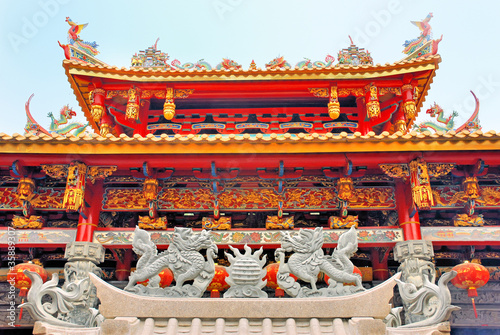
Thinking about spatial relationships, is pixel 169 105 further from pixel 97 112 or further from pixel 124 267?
pixel 124 267

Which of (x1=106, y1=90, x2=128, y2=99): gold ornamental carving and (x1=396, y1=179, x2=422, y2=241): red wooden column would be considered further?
(x1=106, y1=90, x2=128, y2=99): gold ornamental carving

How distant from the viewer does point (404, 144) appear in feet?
21.8

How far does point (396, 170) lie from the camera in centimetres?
700

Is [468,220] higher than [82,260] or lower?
higher

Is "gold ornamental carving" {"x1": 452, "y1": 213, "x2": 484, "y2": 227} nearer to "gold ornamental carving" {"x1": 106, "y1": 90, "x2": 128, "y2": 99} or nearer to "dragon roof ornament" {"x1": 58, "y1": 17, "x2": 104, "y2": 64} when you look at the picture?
"gold ornamental carving" {"x1": 106, "y1": 90, "x2": 128, "y2": 99}

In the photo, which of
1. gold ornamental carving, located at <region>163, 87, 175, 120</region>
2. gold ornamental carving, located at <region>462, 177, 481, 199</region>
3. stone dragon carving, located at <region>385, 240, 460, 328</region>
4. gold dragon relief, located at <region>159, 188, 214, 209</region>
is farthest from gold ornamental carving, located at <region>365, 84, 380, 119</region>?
stone dragon carving, located at <region>385, 240, 460, 328</region>

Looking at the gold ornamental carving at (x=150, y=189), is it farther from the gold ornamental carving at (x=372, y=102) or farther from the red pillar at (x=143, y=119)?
the gold ornamental carving at (x=372, y=102)

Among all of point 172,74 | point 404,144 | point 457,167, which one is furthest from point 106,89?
point 457,167

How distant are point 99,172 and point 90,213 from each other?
0.76 meters

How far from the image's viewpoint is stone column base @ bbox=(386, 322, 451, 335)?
3.60 metres

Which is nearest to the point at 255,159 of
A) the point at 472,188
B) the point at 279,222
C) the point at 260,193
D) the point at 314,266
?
the point at 260,193

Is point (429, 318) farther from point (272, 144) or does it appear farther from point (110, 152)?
point (110, 152)

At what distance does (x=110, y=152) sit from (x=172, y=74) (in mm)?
3690

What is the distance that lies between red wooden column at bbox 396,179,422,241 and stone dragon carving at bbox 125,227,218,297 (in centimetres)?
409
